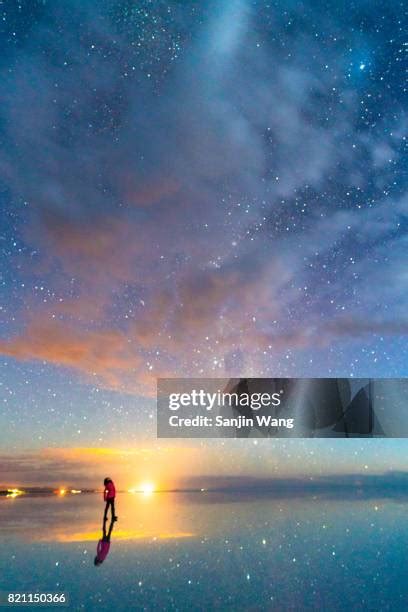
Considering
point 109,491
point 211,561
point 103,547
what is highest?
point 109,491

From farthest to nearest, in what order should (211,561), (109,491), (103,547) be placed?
1. (109,491)
2. (103,547)
3. (211,561)

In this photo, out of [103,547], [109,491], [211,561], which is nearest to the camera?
[211,561]

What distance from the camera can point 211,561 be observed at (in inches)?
401

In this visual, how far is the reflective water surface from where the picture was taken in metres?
7.89

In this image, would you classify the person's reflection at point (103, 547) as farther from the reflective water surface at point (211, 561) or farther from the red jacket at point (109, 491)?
the red jacket at point (109, 491)

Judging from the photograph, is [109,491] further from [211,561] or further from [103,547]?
[211,561]

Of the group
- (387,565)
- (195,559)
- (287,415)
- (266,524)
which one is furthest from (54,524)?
(287,415)

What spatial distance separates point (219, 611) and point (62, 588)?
257cm

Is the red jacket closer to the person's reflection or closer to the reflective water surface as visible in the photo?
the reflective water surface

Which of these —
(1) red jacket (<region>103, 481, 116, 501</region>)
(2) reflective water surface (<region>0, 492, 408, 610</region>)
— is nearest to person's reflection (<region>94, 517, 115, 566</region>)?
(2) reflective water surface (<region>0, 492, 408, 610</region>)

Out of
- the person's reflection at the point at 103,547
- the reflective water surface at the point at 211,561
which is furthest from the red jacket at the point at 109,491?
the person's reflection at the point at 103,547

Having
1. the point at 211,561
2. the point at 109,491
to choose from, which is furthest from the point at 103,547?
the point at 109,491

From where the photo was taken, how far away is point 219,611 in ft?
23.6

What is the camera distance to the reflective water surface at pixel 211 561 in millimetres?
7887
